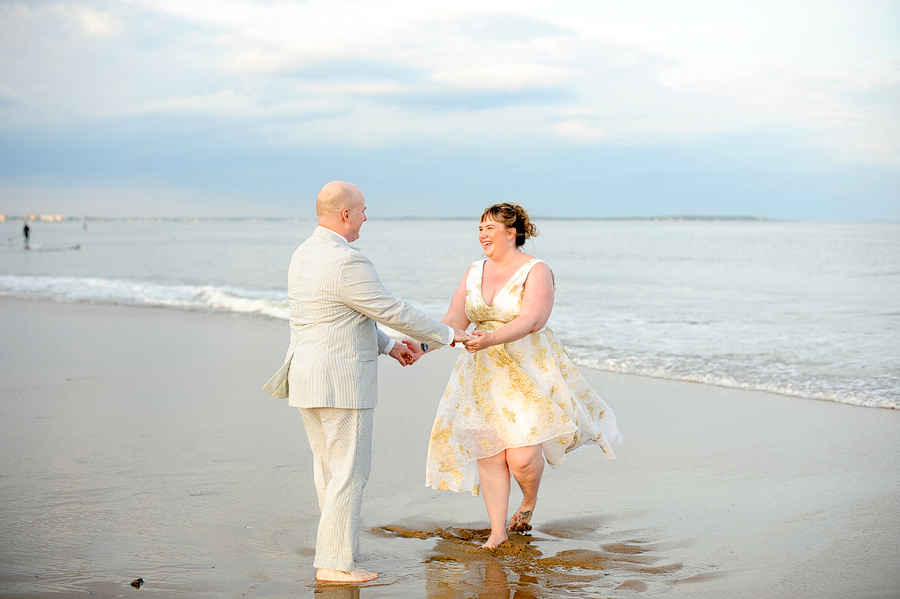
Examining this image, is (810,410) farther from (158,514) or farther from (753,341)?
(158,514)

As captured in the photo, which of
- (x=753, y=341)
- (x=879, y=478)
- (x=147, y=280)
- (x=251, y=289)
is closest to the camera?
(x=879, y=478)

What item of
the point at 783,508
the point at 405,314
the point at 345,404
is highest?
the point at 405,314

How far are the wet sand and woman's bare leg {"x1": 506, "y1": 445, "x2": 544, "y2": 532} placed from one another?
17cm

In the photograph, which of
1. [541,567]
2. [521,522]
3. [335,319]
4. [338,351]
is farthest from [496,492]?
[335,319]

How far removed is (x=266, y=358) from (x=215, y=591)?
6714 millimetres

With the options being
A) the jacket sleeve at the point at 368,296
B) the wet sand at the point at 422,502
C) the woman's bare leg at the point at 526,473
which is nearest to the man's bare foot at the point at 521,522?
the woman's bare leg at the point at 526,473

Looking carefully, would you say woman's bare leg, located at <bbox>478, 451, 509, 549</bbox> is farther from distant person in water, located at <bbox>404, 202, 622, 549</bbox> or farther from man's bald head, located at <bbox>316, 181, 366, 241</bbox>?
man's bald head, located at <bbox>316, 181, 366, 241</bbox>

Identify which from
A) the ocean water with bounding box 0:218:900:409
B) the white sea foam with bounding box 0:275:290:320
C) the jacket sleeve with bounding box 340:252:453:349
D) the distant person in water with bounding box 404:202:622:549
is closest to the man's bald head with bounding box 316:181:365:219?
the jacket sleeve with bounding box 340:252:453:349

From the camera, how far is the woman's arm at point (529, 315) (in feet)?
12.5

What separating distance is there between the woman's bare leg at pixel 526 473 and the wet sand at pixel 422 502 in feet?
0.56

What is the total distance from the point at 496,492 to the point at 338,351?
132 cm

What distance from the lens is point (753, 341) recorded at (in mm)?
11859

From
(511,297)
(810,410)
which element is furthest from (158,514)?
(810,410)

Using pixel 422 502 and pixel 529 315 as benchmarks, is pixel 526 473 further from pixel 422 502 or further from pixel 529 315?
pixel 422 502
